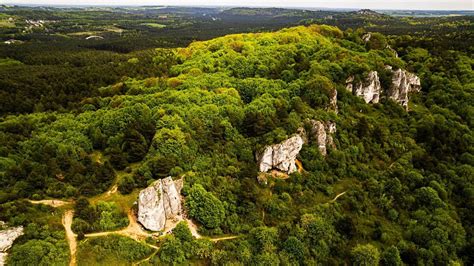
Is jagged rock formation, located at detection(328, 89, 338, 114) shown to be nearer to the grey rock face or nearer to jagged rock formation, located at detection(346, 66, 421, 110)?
jagged rock formation, located at detection(346, 66, 421, 110)

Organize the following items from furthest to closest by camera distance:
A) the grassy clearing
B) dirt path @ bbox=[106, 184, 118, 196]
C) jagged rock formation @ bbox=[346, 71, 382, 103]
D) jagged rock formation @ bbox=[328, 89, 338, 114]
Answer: jagged rock formation @ bbox=[346, 71, 382, 103]
jagged rock formation @ bbox=[328, 89, 338, 114]
dirt path @ bbox=[106, 184, 118, 196]
the grassy clearing

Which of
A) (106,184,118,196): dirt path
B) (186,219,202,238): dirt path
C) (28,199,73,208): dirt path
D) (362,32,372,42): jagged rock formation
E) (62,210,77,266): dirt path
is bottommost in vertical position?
(186,219,202,238): dirt path

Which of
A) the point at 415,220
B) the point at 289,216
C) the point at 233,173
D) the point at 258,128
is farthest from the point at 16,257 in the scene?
the point at 415,220

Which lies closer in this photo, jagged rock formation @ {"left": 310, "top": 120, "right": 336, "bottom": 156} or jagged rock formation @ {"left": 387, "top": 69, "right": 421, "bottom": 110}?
jagged rock formation @ {"left": 310, "top": 120, "right": 336, "bottom": 156}

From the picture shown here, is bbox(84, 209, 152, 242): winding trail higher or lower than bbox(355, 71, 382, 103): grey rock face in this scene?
lower

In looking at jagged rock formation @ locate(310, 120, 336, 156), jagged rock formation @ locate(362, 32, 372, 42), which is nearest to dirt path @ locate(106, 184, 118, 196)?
jagged rock formation @ locate(310, 120, 336, 156)

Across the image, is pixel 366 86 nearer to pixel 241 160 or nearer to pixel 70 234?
pixel 241 160
